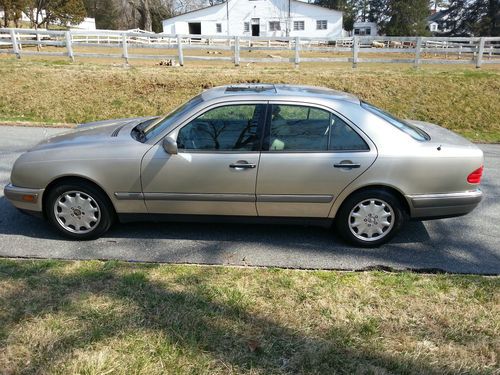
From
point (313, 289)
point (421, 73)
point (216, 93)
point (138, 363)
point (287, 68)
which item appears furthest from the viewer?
point (287, 68)

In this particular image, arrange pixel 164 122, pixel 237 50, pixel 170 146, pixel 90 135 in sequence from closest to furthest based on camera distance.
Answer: pixel 170 146 → pixel 164 122 → pixel 90 135 → pixel 237 50

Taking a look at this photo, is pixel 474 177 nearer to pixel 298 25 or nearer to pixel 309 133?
pixel 309 133

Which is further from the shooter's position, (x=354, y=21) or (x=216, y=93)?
(x=354, y=21)

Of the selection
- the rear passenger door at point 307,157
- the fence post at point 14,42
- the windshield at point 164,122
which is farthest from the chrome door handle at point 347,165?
the fence post at point 14,42

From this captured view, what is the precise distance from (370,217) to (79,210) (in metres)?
2.91

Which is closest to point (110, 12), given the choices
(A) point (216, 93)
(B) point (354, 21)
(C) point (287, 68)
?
→ (B) point (354, 21)

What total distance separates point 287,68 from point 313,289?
14.0m

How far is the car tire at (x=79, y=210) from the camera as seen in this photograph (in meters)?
4.32

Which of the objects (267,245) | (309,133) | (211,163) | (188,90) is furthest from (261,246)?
(188,90)

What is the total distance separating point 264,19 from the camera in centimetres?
4697

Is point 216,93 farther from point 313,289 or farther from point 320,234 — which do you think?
point 313,289

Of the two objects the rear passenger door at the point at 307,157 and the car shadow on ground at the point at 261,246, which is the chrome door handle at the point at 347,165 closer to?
the rear passenger door at the point at 307,157

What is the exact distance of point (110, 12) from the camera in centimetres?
5541

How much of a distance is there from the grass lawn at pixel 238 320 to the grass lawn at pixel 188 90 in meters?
8.55
